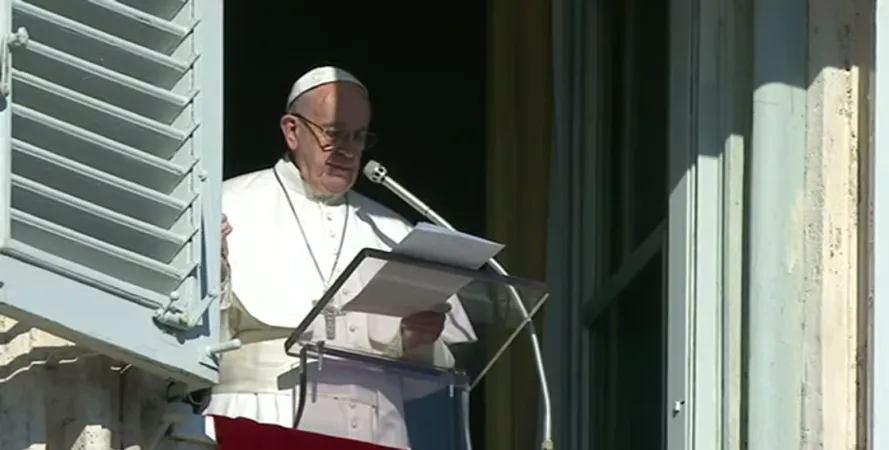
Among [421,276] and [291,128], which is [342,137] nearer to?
[291,128]

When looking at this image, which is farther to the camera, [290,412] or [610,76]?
[610,76]

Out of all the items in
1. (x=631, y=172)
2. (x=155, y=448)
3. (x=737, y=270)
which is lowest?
(x=155, y=448)

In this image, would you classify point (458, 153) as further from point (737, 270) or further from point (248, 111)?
point (737, 270)

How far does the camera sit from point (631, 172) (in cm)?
469

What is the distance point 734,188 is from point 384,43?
249 cm

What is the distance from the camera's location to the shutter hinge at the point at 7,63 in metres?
3.67

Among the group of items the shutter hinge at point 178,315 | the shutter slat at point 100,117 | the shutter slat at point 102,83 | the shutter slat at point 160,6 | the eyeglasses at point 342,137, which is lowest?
the shutter hinge at point 178,315

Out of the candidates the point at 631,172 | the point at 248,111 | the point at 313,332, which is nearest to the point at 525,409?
the point at 631,172

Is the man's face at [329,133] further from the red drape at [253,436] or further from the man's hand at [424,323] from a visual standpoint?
the red drape at [253,436]

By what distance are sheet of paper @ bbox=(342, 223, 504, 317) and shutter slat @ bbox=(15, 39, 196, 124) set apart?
37 centimetres

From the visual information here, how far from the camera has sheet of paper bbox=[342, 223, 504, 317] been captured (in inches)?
157

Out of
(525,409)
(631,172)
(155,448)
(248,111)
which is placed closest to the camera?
(155,448)

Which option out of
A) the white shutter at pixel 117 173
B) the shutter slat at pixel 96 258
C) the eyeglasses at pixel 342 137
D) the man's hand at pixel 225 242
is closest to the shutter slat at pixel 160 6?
the white shutter at pixel 117 173

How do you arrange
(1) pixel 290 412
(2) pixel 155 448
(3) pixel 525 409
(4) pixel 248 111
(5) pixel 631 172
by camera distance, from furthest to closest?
(4) pixel 248 111 < (3) pixel 525 409 < (5) pixel 631 172 < (1) pixel 290 412 < (2) pixel 155 448
